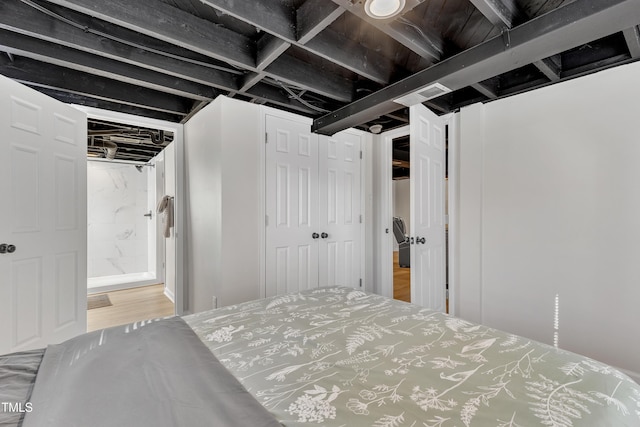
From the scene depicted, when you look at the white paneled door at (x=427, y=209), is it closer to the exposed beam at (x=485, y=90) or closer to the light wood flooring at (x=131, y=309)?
the exposed beam at (x=485, y=90)

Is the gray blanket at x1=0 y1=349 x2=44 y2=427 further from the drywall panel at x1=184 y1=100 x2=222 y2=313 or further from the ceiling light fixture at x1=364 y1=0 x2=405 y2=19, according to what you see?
the ceiling light fixture at x1=364 y1=0 x2=405 y2=19

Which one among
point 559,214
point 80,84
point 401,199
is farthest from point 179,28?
point 401,199

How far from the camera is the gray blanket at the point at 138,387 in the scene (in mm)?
711

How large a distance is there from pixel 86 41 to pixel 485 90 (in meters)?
3.09

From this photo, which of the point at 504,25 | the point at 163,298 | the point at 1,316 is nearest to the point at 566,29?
the point at 504,25

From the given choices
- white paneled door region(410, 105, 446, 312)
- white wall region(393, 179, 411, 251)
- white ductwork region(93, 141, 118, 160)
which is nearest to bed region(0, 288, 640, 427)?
white paneled door region(410, 105, 446, 312)

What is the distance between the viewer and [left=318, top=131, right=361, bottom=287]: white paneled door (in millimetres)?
3289

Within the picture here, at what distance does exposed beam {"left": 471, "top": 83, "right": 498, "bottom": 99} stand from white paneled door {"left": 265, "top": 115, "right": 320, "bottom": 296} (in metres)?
1.60

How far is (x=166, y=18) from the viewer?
1.77 m

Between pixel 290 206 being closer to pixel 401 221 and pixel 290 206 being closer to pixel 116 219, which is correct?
pixel 401 221

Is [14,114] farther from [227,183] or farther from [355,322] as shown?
[355,322]

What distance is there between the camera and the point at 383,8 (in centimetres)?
140

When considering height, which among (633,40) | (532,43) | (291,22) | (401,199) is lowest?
(401,199)

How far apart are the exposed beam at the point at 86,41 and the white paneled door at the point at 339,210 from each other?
4.65 ft
